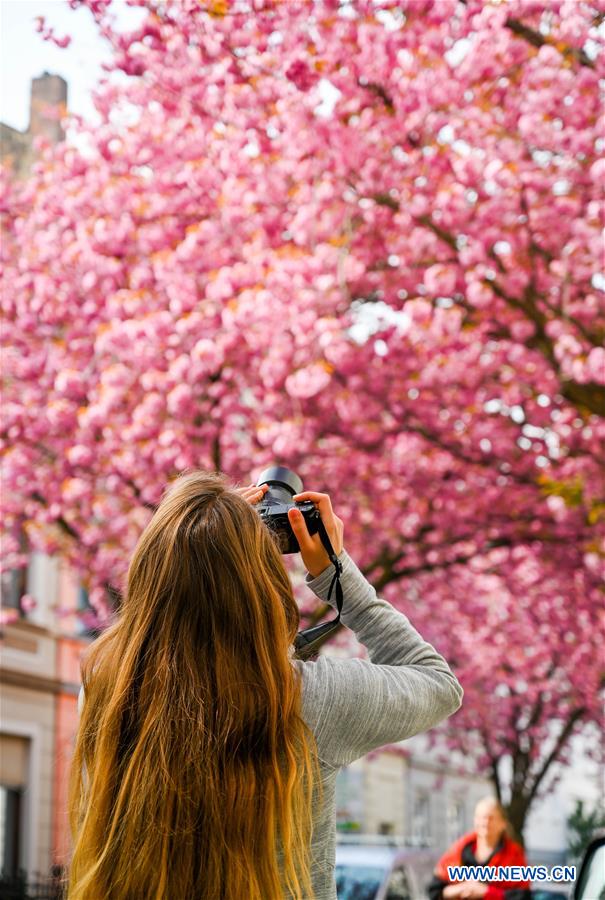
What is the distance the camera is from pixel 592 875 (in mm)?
3873

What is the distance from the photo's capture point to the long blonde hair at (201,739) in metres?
2.04

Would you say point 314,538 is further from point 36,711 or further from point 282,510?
point 36,711

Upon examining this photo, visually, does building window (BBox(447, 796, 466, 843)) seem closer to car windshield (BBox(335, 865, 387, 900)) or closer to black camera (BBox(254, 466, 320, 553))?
car windshield (BBox(335, 865, 387, 900))

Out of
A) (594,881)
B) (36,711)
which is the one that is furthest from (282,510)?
(36,711)

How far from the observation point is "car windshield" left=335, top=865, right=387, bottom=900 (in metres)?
10.2

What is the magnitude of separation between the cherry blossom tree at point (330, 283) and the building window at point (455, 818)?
23.9 metres

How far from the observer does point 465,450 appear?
13.3 meters

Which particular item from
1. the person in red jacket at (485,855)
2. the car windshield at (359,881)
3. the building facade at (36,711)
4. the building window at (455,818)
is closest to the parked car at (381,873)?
the car windshield at (359,881)

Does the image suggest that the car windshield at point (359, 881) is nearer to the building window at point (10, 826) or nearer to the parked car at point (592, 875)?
the parked car at point (592, 875)

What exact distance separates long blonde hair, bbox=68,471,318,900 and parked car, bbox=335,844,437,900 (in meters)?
8.43

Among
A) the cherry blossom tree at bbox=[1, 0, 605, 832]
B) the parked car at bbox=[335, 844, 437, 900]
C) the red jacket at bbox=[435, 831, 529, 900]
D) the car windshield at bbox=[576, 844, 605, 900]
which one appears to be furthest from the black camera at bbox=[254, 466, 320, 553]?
the parked car at bbox=[335, 844, 437, 900]

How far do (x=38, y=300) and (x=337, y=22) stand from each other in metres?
5.78

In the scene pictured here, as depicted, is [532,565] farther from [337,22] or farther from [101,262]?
[337,22]

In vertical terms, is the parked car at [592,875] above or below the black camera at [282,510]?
below
